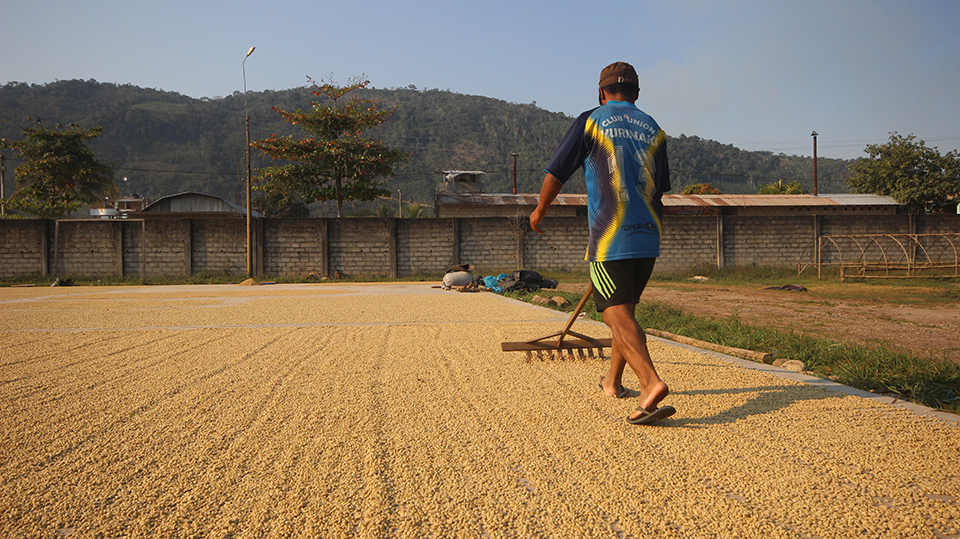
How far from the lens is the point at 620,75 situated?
2.78m

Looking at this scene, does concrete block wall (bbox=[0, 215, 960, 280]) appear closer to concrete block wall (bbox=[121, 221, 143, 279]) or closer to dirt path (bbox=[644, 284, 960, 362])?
concrete block wall (bbox=[121, 221, 143, 279])

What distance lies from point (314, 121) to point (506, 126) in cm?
9135

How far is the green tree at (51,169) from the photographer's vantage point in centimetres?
2431

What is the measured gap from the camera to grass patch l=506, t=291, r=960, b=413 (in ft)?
9.55

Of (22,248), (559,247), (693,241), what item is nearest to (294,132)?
(22,248)

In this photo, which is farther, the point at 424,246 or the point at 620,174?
the point at 424,246

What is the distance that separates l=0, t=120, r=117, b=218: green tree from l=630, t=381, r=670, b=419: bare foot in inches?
1139

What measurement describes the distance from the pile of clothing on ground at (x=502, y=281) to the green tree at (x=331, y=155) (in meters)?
8.52

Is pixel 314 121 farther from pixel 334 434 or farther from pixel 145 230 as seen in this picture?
pixel 334 434

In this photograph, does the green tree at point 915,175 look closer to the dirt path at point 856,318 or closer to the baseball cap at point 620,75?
the dirt path at point 856,318

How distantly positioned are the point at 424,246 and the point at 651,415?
1619 cm

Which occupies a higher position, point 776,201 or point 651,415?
point 776,201

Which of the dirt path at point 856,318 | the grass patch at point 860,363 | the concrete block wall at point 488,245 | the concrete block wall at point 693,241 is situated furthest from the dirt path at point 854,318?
the concrete block wall at point 488,245

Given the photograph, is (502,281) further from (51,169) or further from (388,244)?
(51,169)
